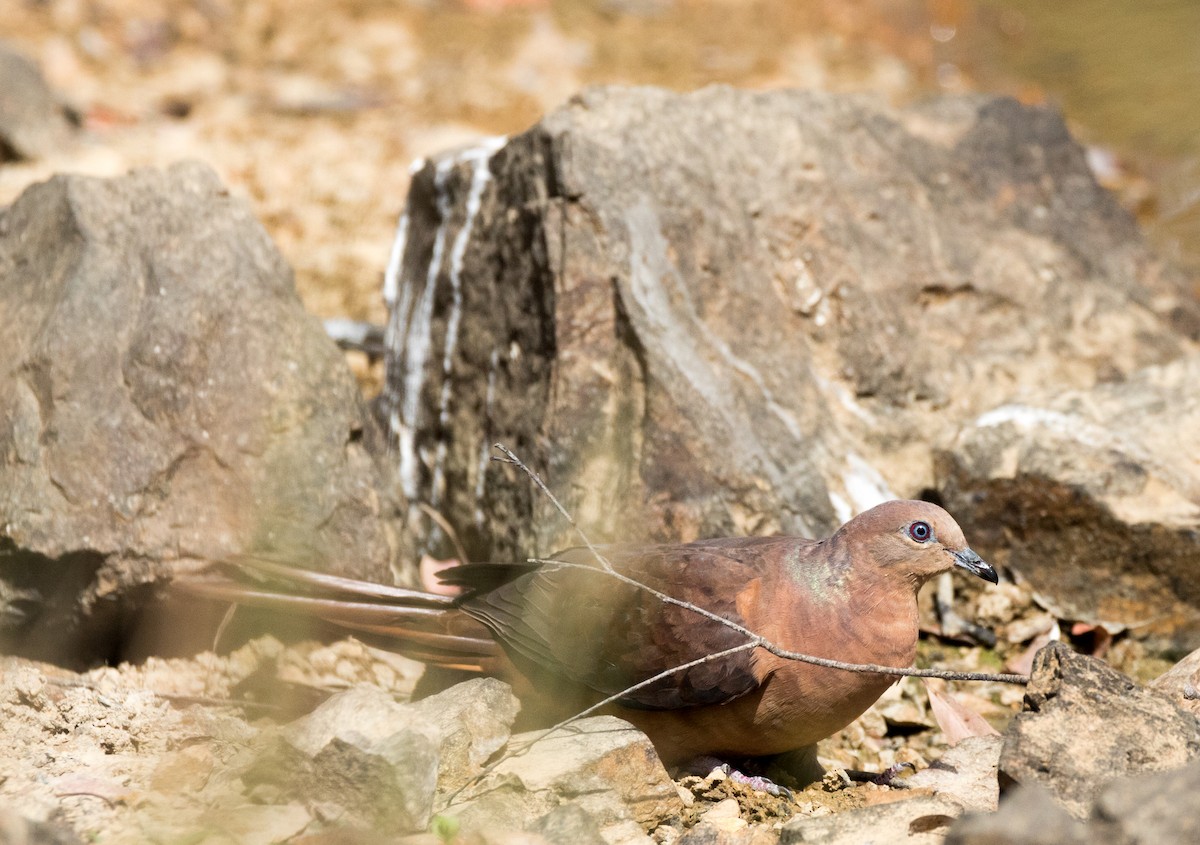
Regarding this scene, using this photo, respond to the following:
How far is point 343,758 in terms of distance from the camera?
291 centimetres

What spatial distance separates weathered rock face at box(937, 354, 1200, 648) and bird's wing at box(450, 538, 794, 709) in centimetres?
129

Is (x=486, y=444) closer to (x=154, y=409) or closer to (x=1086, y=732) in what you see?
(x=154, y=409)

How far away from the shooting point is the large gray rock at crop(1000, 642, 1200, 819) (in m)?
2.76

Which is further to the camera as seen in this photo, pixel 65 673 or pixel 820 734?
pixel 65 673

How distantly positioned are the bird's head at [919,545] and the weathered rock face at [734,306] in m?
0.65

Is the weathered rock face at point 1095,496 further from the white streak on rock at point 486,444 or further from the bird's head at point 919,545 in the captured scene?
the white streak on rock at point 486,444

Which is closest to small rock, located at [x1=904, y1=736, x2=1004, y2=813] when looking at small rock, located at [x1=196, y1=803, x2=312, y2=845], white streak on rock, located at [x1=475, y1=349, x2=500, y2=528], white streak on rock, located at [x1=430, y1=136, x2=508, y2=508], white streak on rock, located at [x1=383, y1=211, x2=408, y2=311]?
small rock, located at [x1=196, y1=803, x2=312, y2=845]

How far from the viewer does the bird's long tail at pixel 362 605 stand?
393 cm

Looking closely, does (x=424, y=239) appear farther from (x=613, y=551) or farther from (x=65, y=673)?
(x=65, y=673)

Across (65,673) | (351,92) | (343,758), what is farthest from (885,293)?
(351,92)

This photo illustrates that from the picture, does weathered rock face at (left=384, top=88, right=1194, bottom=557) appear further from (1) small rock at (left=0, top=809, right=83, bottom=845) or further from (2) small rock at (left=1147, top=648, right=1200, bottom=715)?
(1) small rock at (left=0, top=809, right=83, bottom=845)

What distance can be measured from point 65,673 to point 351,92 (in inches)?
229

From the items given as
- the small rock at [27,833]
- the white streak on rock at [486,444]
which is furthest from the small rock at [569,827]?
the white streak on rock at [486,444]

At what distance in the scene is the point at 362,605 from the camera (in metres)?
3.94
